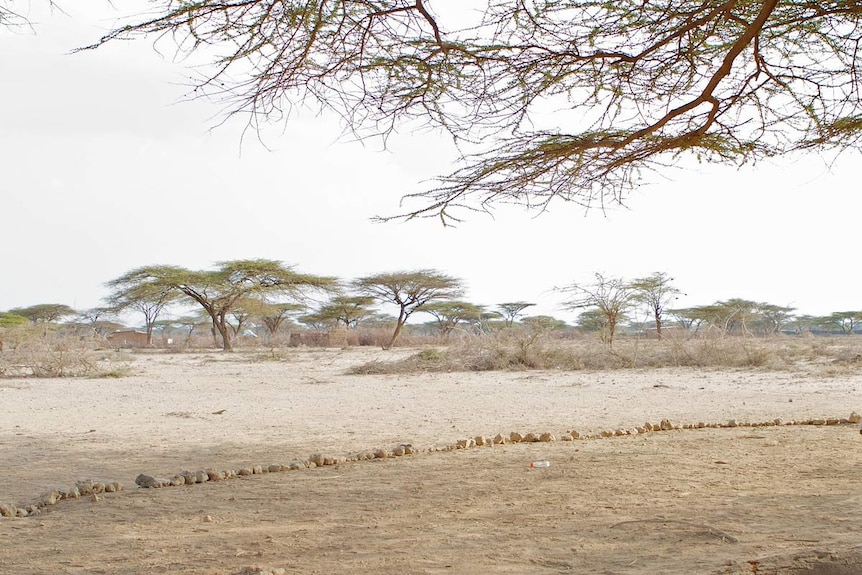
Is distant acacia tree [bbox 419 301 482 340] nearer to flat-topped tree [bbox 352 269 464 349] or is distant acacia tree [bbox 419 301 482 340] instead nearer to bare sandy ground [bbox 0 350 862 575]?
flat-topped tree [bbox 352 269 464 349]

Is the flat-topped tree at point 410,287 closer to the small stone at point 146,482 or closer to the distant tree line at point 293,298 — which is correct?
the distant tree line at point 293,298

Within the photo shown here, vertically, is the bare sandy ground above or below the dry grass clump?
below

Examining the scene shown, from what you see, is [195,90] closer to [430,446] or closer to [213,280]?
[430,446]

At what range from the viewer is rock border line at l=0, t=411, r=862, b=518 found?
3945 millimetres

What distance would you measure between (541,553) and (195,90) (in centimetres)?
251

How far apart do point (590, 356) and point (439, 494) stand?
1077cm

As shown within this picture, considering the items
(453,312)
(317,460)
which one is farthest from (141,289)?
(317,460)

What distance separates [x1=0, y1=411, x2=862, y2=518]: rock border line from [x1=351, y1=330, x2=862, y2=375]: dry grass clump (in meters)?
7.23

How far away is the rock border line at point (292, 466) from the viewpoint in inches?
155

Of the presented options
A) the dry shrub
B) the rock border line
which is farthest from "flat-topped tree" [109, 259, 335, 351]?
the rock border line

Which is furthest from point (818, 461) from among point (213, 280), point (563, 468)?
point (213, 280)

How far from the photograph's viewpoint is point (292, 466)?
4.71 metres

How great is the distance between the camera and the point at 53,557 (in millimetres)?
3041

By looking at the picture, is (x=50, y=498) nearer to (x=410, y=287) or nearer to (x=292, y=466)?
(x=292, y=466)
